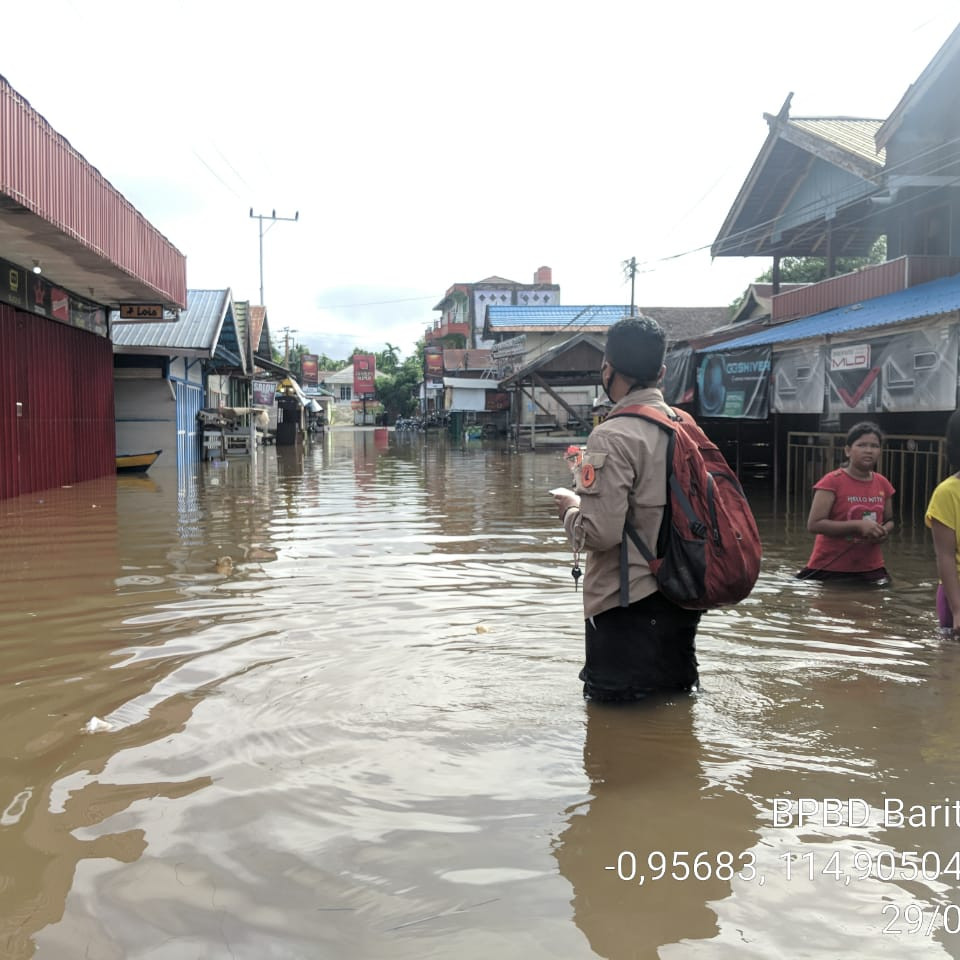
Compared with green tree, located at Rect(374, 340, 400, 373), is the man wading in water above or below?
below

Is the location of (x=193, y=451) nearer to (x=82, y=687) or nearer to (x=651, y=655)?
(x=82, y=687)

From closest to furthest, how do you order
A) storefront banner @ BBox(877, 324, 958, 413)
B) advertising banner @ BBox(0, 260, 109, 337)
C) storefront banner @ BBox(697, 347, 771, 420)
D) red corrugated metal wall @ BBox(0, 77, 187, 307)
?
1. red corrugated metal wall @ BBox(0, 77, 187, 307)
2. storefront banner @ BBox(877, 324, 958, 413)
3. advertising banner @ BBox(0, 260, 109, 337)
4. storefront banner @ BBox(697, 347, 771, 420)

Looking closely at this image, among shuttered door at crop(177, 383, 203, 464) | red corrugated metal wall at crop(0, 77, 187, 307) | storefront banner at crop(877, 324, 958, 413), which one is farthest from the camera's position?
shuttered door at crop(177, 383, 203, 464)

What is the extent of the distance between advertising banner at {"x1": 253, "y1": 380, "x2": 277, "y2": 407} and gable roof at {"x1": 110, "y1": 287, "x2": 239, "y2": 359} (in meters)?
21.5

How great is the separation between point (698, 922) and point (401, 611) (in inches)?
163

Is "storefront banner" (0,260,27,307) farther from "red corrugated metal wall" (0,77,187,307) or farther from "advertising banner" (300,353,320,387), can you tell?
"advertising banner" (300,353,320,387)

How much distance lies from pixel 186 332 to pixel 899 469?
1782 cm

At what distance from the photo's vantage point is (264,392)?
49.7 m

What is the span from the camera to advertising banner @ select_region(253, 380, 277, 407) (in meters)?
48.2

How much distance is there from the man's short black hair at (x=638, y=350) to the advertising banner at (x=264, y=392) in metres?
A: 45.6

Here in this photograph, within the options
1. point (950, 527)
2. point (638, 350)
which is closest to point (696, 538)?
point (638, 350)

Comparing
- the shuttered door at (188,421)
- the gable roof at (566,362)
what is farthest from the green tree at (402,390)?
the shuttered door at (188,421)

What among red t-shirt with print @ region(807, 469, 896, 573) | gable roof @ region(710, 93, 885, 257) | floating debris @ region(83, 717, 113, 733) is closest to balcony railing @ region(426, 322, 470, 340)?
gable roof @ region(710, 93, 885, 257)

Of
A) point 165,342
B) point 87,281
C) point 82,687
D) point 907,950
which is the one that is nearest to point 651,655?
point 907,950
